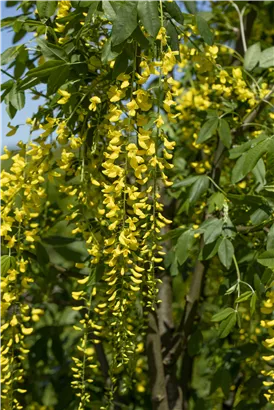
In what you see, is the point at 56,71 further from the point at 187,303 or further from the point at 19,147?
the point at 187,303

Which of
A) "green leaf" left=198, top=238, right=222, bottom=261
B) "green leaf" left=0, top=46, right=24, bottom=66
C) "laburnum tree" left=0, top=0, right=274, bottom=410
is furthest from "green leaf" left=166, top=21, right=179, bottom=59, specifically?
"green leaf" left=198, top=238, right=222, bottom=261

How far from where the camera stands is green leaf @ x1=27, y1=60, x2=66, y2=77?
1301 millimetres

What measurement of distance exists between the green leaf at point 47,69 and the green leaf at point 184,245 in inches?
20.3

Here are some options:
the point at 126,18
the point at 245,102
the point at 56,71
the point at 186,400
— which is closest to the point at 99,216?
the point at 56,71

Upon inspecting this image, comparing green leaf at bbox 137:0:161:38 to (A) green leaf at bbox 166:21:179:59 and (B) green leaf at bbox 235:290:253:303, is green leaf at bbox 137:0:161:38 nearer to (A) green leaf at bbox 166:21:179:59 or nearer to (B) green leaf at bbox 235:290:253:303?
(A) green leaf at bbox 166:21:179:59

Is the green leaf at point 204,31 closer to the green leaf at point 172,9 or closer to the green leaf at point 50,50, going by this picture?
the green leaf at point 172,9

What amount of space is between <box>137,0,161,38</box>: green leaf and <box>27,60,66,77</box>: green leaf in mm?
235

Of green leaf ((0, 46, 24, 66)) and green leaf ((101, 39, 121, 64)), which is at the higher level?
green leaf ((0, 46, 24, 66))

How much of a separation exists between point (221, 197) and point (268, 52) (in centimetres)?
50

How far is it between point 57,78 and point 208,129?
20.0 inches

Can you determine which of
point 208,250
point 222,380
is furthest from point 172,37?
point 222,380

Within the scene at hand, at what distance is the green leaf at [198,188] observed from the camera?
5.37 ft

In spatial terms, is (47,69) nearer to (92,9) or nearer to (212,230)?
(92,9)

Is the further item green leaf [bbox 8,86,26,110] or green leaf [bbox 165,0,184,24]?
green leaf [bbox 8,86,26,110]
